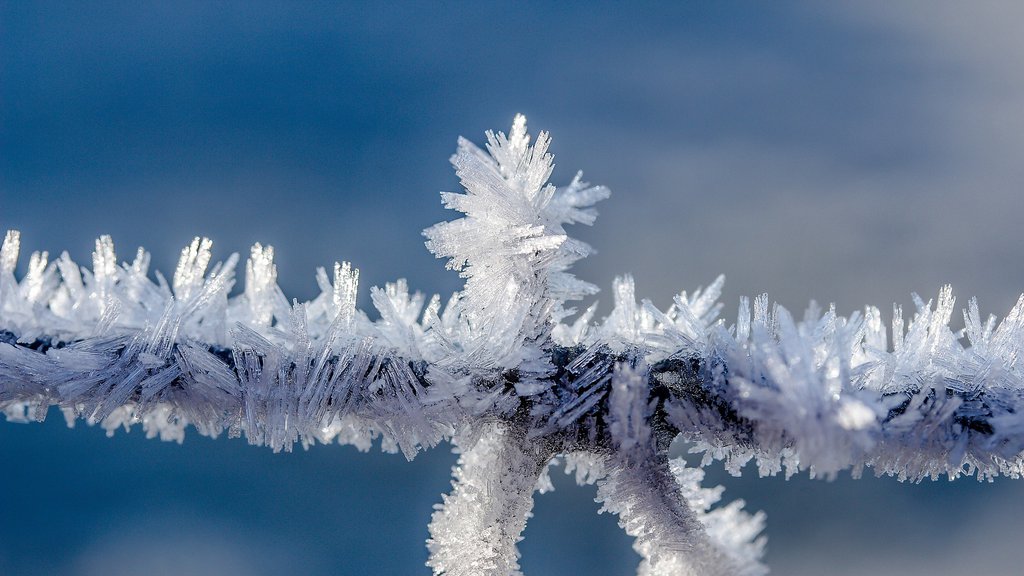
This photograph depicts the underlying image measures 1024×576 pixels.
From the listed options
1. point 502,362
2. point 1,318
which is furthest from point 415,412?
point 1,318

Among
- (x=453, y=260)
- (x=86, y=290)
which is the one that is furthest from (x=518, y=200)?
(x=86, y=290)

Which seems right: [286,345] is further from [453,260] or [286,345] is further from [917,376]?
[917,376]

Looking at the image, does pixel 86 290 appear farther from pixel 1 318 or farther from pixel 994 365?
pixel 994 365

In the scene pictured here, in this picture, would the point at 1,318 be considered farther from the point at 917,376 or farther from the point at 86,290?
the point at 917,376

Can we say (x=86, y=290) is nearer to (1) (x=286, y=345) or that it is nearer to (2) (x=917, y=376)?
(1) (x=286, y=345)
